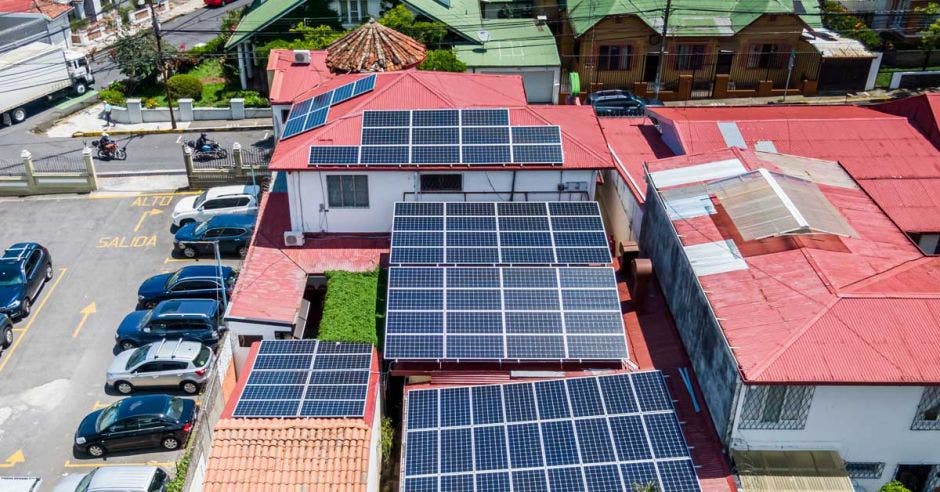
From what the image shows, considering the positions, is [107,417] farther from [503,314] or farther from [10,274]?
[503,314]

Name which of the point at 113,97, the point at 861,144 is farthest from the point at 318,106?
the point at 113,97

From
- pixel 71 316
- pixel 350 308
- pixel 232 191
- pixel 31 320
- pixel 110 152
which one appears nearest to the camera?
pixel 350 308

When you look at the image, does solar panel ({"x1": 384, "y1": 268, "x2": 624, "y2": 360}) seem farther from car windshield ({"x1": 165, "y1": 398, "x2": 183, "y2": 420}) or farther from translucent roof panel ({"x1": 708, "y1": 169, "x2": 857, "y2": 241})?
car windshield ({"x1": 165, "y1": 398, "x2": 183, "y2": 420})

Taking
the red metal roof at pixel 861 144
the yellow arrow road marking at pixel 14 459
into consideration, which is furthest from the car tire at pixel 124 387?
the red metal roof at pixel 861 144

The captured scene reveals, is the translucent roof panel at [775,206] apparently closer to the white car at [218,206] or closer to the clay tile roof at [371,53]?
the clay tile roof at [371,53]

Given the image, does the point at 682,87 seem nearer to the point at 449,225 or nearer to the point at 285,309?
Result: the point at 449,225

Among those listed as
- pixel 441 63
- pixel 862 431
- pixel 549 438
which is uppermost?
pixel 441 63

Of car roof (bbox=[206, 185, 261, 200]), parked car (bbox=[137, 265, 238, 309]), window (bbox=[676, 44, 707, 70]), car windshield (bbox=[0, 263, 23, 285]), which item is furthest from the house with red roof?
window (bbox=[676, 44, 707, 70])
